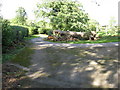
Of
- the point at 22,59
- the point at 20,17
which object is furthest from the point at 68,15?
the point at 20,17

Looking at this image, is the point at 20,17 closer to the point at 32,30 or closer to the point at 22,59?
the point at 32,30

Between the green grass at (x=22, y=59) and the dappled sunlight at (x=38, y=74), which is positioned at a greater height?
the green grass at (x=22, y=59)

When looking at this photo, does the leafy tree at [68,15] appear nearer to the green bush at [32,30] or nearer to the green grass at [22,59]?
the green bush at [32,30]

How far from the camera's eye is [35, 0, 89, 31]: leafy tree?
21.1m

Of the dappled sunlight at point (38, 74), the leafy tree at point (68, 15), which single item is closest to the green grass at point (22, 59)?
the dappled sunlight at point (38, 74)

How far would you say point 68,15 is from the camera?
20.6m

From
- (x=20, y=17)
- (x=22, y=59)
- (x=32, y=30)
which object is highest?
(x=20, y=17)

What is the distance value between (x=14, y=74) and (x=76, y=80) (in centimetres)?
214

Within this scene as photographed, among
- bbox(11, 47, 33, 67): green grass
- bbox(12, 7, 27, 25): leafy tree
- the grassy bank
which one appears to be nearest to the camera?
bbox(11, 47, 33, 67): green grass

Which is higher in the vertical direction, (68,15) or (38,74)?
(68,15)

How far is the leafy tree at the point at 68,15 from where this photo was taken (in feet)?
69.2

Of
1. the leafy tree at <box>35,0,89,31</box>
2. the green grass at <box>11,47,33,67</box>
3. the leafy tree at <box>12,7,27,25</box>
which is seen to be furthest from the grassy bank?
the leafy tree at <box>12,7,27,25</box>

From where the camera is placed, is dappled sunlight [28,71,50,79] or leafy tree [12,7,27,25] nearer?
dappled sunlight [28,71,50,79]

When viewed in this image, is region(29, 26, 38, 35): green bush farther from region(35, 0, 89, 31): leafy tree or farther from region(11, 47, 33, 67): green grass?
region(11, 47, 33, 67): green grass
